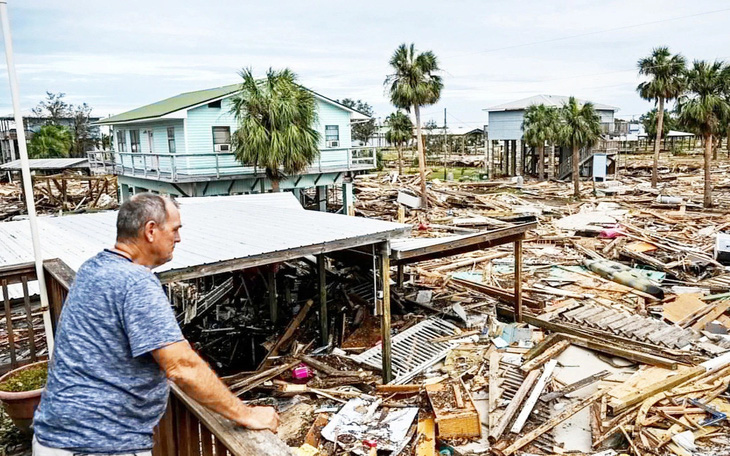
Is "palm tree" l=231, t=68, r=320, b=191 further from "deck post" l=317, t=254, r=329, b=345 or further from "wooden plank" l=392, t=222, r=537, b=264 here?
"deck post" l=317, t=254, r=329, b=345

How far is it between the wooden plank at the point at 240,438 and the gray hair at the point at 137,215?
2.55 feet

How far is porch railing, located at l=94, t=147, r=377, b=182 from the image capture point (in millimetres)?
22172

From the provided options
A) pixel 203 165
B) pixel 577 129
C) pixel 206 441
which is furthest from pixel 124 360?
pixel 577 129

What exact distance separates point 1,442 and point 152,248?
124 inches

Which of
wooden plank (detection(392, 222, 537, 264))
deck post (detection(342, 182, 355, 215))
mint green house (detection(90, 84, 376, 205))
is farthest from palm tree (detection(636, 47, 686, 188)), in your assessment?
wooden plank (detection(392, 222, 537, 264))

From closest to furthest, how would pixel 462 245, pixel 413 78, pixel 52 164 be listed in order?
pixel 462 245 < pixel 413 78 < pixel 52 164

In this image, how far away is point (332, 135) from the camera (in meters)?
27.7

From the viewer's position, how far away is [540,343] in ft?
35.5

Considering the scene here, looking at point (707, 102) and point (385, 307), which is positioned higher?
point (707, 102)

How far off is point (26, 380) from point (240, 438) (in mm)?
3425

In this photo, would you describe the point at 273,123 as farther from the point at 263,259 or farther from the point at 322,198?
the point at 263,259

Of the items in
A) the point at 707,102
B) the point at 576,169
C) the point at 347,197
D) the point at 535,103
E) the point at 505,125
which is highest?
the point at 535,103

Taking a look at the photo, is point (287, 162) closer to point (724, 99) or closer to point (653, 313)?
point (653, 313)

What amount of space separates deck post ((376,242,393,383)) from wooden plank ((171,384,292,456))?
23.0 feet
